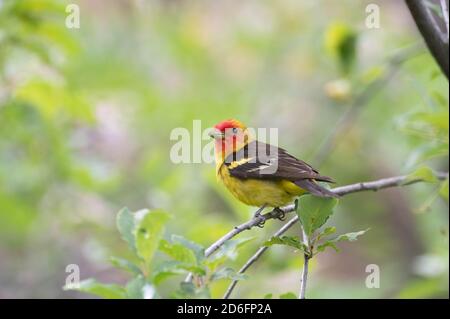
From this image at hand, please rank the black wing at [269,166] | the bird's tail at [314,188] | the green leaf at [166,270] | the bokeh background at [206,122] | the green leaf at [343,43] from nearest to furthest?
1. the green leaf at [166,270]
2. the bird's tail at [314,188]
3. the black wing at [269,166]
4. the green leaf at [343,43]
5. the bokeh background at [206,122]

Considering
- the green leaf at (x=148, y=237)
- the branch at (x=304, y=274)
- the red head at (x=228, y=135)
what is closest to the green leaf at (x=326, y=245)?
the branch at (x=304, y=274)

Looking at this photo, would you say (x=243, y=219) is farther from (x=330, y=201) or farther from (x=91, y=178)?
(x=330, y=201)

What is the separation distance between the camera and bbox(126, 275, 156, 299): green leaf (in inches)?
92.9

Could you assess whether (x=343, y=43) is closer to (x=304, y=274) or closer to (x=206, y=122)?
(x=304, y=274)

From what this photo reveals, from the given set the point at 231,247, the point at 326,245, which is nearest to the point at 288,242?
the point at 326,245

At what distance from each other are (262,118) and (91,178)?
254 cm

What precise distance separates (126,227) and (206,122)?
3.63 meters

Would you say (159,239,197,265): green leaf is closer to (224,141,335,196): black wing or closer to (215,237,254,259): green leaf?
(215,237,254,259): green leaf

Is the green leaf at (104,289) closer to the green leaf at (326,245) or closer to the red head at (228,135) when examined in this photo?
the green leaf at (326,245)

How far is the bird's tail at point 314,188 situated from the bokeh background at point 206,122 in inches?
21.4

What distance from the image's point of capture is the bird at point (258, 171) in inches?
126

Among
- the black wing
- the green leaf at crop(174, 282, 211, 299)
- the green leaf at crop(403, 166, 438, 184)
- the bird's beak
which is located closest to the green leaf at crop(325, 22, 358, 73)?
the black wing

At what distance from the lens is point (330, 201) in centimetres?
242
